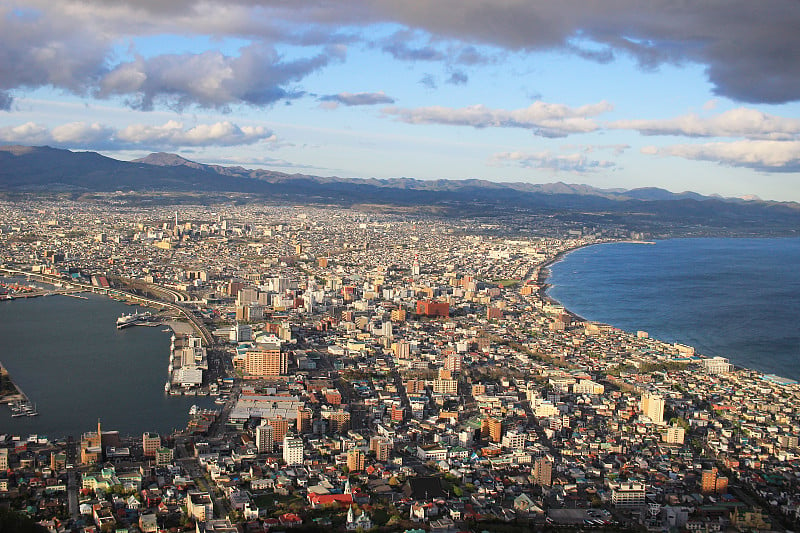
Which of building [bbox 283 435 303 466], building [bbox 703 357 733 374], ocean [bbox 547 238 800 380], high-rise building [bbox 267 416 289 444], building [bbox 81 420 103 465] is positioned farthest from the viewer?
ocean [bbox 547 238 800 380]

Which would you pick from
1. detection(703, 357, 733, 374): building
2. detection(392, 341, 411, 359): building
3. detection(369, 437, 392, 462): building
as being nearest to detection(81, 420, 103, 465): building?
detection(369, 437, 392, 462): building

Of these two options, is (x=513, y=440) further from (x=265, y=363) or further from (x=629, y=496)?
(x=265, y=363)

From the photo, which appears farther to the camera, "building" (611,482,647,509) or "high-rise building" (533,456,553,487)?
"high-rise building" (533,456,553,487)

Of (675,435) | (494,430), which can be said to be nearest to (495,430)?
(494,430)

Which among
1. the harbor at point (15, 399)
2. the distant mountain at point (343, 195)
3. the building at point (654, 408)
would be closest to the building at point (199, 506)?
the harbor at point (15, 399)

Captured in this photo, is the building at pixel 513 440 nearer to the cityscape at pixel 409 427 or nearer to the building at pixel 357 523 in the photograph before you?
the cityscape at pixel 409 427

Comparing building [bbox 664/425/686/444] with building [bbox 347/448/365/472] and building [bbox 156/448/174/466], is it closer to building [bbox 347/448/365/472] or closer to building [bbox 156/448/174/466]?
building [bbox 347/448/365/472]
